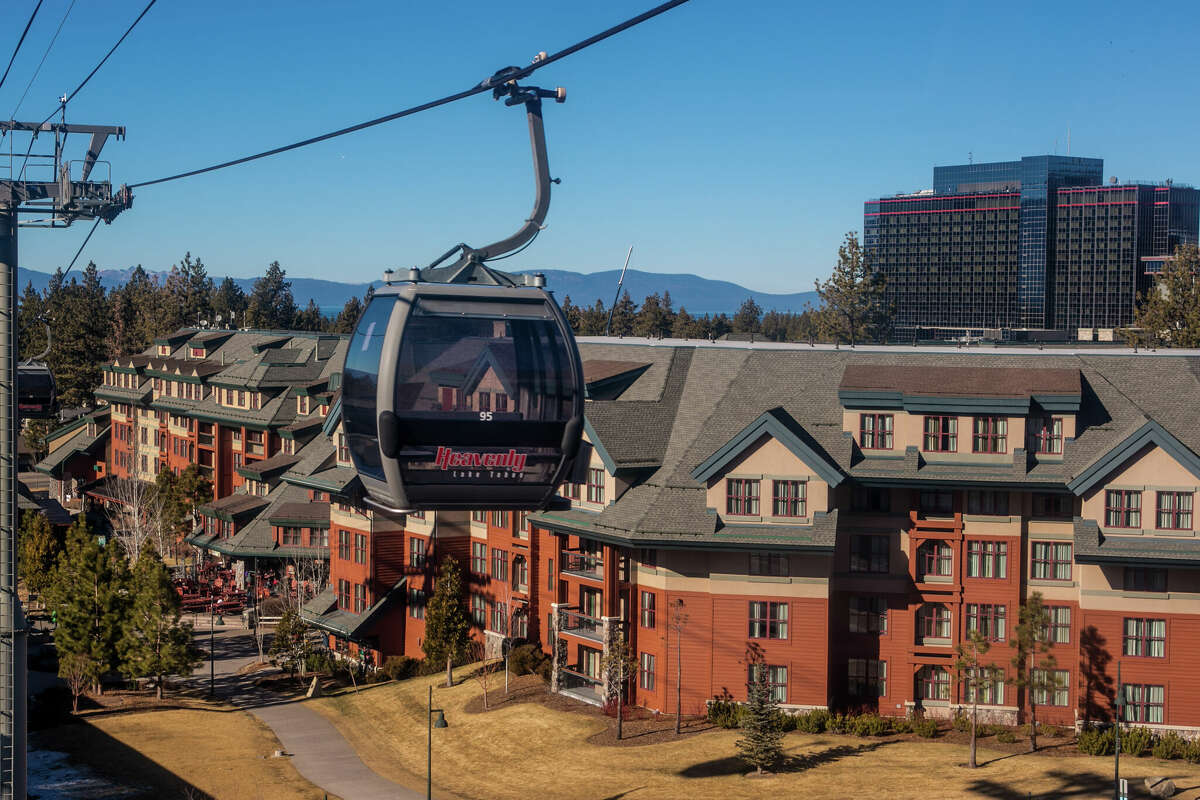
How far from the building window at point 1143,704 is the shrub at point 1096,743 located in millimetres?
1554

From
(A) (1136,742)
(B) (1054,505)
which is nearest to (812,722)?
(A) (1136,742)

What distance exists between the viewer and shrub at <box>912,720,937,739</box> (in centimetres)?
5216

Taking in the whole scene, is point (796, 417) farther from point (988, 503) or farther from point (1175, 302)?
point (1175, 302)

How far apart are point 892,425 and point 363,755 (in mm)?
24680

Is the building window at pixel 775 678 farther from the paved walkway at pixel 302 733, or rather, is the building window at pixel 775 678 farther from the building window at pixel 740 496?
the paved walkway at pixel 302 733

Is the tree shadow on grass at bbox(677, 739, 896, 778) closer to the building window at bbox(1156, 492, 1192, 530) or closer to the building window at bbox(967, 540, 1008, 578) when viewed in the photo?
the building window at bbox(967, 540, 1008, 578)

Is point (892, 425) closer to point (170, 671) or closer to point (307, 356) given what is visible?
point (170, 671)

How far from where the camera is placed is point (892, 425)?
54.6 metres

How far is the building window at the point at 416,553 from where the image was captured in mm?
66312

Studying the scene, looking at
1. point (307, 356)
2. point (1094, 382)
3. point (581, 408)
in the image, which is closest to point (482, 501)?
point (581, 408)

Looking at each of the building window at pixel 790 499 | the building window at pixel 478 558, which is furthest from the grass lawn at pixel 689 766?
the building window at pixel 478 558

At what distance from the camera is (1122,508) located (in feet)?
168

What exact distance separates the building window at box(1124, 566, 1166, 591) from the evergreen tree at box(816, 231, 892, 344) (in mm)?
84632

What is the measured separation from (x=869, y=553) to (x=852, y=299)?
85134 mm
